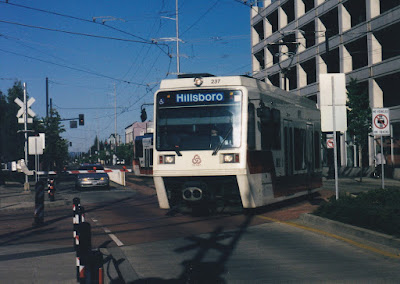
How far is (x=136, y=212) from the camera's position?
16.8 metres

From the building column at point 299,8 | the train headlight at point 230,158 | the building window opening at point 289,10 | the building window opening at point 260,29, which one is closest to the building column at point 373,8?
the building column at point 299,8

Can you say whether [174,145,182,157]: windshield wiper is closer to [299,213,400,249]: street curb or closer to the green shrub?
[299,213,400,249]: street curb

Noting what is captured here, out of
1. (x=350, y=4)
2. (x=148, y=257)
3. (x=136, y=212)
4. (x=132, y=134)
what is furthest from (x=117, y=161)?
(x=148, y=257)

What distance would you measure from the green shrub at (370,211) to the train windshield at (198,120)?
2682 mm

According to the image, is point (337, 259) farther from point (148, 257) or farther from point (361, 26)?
point (361, 26)

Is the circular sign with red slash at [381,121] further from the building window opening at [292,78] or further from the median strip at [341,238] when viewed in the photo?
the building window opening at [292,78]

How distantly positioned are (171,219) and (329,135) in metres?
24.2

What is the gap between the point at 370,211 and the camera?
10211 mm

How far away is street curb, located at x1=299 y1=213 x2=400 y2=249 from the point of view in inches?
336

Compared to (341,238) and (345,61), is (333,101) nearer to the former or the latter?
(341,238)

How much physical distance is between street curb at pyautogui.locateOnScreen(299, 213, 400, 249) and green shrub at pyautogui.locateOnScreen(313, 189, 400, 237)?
0.24 metres

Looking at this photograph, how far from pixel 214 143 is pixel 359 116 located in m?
24.3

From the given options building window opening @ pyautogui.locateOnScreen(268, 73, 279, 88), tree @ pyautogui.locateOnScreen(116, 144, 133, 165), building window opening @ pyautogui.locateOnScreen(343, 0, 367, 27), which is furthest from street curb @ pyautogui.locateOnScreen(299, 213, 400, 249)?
tree @ pyautogui.locateOnScreen(116, 144, 133, 165)

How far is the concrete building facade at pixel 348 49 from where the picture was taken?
3634 cm
